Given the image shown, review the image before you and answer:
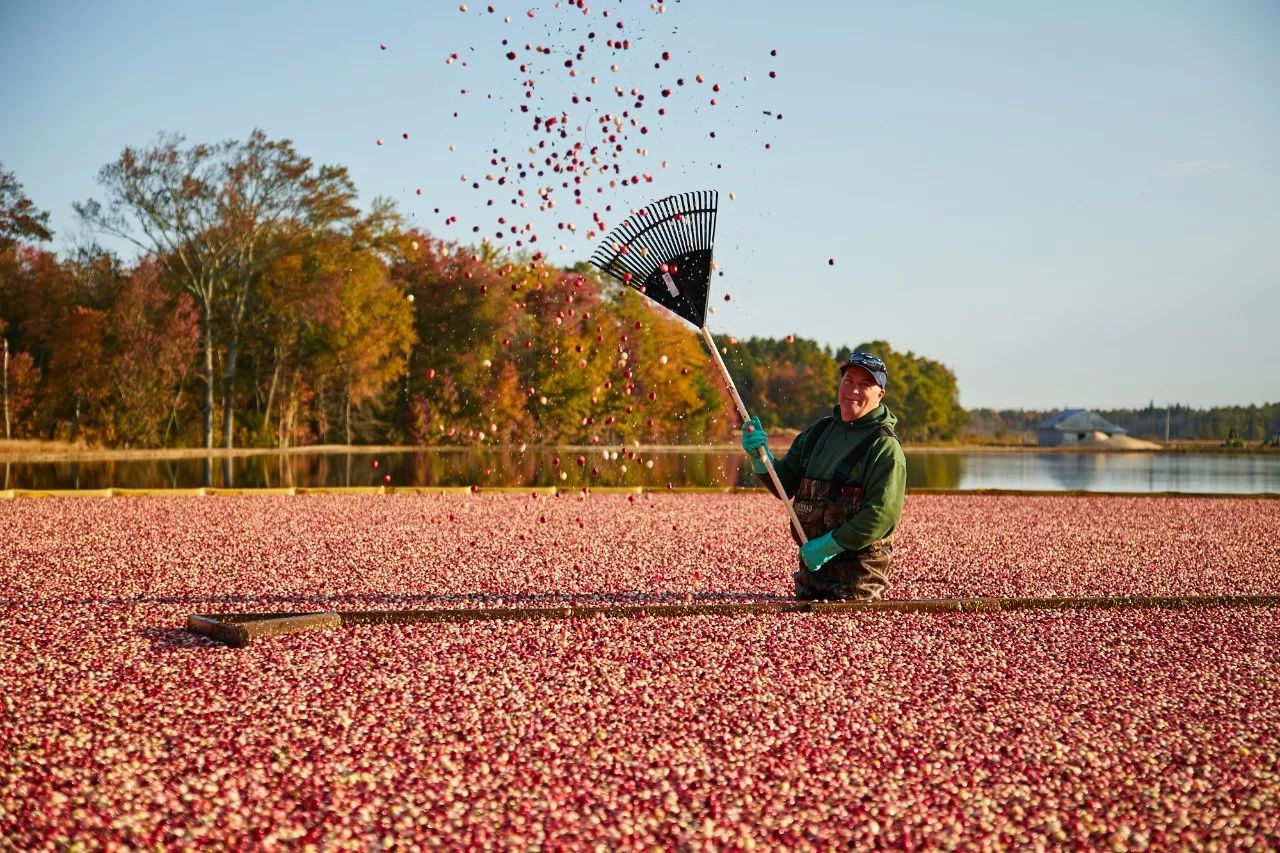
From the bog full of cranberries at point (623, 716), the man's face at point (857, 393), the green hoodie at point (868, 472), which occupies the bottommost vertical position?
the bog full of cranberries at point (623, 716)

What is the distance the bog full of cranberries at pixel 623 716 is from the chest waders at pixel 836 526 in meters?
0.29

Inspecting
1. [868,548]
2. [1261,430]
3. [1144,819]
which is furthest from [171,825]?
[1261,430]

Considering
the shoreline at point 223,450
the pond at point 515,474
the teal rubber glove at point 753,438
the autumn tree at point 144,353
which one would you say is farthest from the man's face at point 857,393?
the autumn tree at point 144,353

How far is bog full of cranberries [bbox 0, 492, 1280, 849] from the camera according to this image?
10.7 feet

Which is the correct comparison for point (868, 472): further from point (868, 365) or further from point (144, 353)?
point (144, 353)

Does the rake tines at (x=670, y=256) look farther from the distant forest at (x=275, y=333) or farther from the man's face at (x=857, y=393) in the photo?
the distant forest at (x=275, y=333)

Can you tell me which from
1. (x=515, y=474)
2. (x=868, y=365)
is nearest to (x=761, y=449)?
(x=868, y=365)

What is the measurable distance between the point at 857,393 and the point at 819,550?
2.77 feet

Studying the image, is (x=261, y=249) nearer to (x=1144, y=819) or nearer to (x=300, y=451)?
(x=300, y=451)

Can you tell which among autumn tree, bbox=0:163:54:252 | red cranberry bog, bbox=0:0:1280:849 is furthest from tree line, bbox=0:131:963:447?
red cranberry bog, bbox=0:0:1280:849

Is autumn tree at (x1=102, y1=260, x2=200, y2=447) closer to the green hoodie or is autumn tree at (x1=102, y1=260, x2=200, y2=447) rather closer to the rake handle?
the rake handle

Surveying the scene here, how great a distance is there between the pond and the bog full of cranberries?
28.5 ft

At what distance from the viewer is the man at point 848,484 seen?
5.77 m

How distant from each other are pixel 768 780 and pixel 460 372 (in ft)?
102
